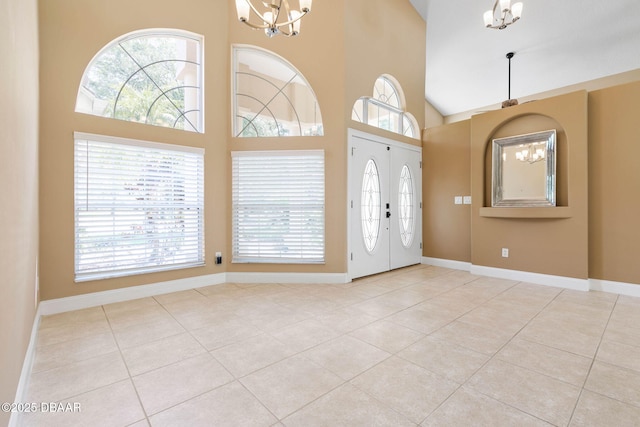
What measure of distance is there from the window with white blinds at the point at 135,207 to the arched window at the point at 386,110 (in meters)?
2.56

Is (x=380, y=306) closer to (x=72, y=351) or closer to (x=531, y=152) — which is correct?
(x=72, y=351)

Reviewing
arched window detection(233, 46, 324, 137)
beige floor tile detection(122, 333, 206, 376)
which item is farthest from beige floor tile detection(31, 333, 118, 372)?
arched window detection(233, 46, 324, 137)

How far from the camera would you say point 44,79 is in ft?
9.55

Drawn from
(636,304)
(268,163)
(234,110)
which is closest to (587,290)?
(636,304)

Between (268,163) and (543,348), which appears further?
(268,163)

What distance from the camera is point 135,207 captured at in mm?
3426

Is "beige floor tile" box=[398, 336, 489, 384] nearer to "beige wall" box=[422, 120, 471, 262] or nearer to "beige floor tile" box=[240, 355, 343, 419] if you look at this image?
"beige floor tile" box=[240, 355, 343, 419]

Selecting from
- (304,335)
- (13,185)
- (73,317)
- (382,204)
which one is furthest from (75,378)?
(382,204)

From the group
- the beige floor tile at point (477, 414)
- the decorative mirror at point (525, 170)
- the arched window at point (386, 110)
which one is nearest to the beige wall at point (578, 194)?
the decorative mirror at point (525, 170)

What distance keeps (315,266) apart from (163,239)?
206 centimetres

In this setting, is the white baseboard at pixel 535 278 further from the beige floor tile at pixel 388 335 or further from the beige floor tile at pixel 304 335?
the beige floor tile at pixel 304 335

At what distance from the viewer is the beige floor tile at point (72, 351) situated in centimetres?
203

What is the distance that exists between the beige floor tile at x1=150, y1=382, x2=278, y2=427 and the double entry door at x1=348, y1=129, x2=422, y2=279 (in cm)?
272

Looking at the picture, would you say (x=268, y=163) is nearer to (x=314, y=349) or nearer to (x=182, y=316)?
(x=182, y=316)
